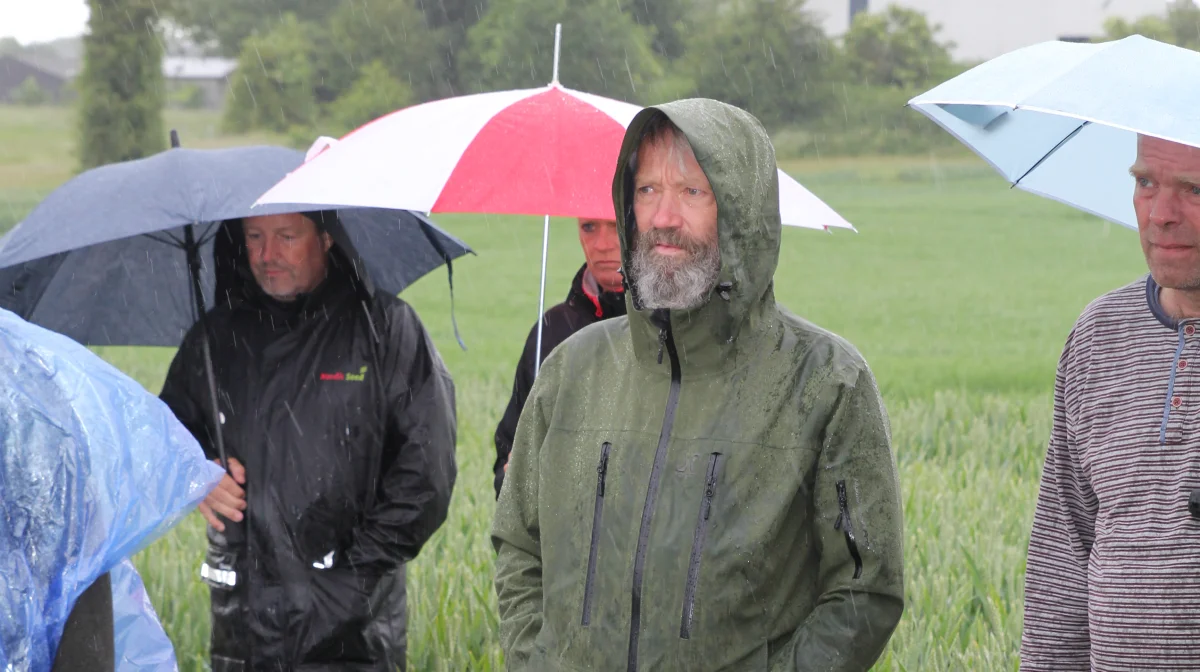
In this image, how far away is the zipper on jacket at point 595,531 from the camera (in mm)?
2602

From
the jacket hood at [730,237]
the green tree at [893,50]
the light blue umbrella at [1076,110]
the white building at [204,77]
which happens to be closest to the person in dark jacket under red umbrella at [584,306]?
the light blue umbrella at [1076,110]

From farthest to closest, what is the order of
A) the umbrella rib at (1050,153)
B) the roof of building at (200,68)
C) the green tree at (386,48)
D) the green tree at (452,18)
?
the roof of building at (200,68) → the green tree at (452,18) → the green tree at (386,48) → the umbrella rib at (1050,153)

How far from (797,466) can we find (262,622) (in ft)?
6.78

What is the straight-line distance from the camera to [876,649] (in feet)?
8.50

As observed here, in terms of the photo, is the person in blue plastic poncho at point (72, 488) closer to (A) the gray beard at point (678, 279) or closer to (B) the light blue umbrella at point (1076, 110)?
(A) the gray beard at point (678, 279)

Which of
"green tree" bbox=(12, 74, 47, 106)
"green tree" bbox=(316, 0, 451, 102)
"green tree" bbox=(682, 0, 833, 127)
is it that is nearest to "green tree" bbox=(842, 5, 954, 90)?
"green tree" bbox=(682, 0, 833, 127)

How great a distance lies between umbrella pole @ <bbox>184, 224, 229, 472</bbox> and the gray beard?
184 centimetres

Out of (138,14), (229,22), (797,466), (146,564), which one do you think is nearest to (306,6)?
(229,22)

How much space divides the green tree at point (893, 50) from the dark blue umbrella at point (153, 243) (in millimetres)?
54505

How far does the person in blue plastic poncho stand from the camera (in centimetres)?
206

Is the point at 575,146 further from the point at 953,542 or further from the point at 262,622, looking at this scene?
the point at 953,542

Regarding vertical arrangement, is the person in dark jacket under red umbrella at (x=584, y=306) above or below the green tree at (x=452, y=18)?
below

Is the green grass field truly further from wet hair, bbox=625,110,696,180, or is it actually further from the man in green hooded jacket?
wet hair, bbox=625,110,696,180

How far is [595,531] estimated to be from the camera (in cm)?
263
